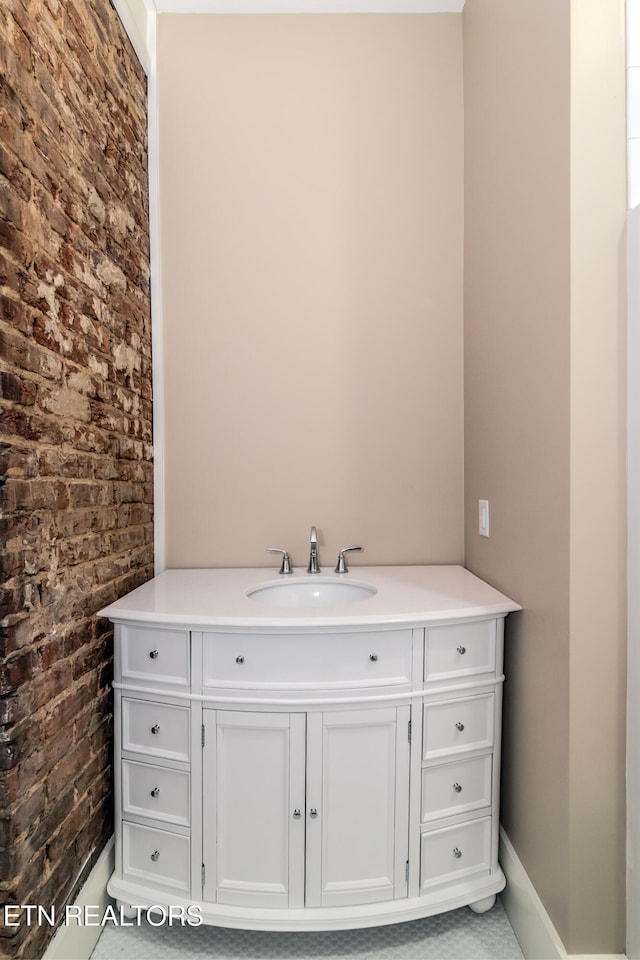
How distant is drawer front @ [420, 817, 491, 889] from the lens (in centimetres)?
149

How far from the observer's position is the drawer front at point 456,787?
1.50 m

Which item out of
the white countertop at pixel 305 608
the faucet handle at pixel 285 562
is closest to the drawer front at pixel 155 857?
the white countertop at pixel 305 608

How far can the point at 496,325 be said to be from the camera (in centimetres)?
176

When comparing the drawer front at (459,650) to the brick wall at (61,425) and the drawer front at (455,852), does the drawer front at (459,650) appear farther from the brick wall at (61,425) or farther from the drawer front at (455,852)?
the brick wall at (61,425)

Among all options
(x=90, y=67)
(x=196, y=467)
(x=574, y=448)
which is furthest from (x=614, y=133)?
(x=196, y=467)

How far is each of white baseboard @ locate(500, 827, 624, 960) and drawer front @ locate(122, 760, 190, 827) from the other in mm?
893

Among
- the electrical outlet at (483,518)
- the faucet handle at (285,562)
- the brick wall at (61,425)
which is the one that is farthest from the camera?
the faucet handle at (285,562)

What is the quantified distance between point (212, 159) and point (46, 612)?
5.42 ft

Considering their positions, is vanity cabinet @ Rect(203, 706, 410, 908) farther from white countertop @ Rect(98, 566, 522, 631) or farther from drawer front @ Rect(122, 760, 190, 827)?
white countertop @ Rect(98, 566, 522, 631)

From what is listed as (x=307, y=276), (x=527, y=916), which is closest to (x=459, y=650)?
(x=527, y=916)

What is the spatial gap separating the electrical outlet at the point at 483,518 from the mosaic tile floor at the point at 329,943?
108 cm

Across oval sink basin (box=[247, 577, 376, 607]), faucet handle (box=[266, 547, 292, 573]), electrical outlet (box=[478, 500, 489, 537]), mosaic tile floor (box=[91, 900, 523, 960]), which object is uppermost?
electrical outlet (box=[478, 500, 489, 537])

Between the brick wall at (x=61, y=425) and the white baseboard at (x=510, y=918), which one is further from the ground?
the brick wall at (x=61, y=425)

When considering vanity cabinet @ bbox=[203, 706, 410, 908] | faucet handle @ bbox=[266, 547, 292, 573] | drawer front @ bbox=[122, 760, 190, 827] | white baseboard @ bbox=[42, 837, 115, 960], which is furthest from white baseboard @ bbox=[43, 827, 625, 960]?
Result: faucet handle @ bbox=[266, 547, 292, 573]
